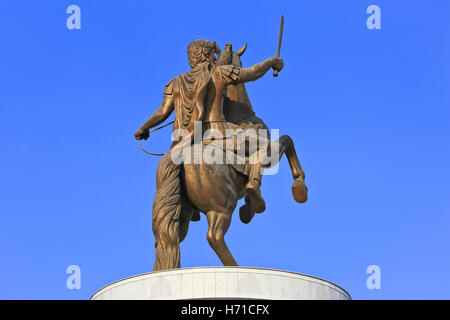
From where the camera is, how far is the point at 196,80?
58.2 ft

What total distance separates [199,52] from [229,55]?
0.74m

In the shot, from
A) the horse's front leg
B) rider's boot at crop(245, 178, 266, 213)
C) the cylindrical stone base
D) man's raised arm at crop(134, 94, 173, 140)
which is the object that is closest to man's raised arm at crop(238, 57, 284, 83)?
the horse's front leg

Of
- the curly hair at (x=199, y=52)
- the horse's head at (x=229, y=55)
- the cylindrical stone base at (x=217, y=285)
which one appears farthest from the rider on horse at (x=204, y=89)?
the cylindrical stone base at (x=217, y=285)

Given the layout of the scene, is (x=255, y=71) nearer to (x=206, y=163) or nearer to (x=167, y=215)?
(x=206, y=163)

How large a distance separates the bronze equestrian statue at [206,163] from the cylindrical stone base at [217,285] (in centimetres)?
174

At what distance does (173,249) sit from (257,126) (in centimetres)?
309

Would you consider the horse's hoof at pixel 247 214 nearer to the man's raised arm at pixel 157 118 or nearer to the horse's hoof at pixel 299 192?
the horse's hoof at pixel 299 192

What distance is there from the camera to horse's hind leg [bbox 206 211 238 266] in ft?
54.0

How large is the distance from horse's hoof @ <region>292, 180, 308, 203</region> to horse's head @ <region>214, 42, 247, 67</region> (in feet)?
9.17

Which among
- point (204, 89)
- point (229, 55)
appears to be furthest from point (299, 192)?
point (229, 55)

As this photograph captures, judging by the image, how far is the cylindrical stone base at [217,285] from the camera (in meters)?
14.4
